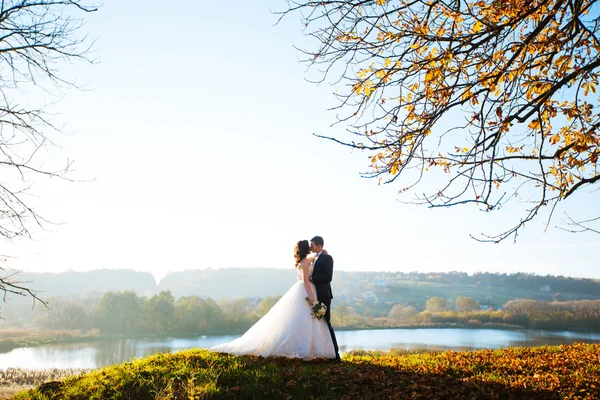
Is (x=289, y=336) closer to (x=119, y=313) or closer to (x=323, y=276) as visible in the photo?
(x=323, y=276)

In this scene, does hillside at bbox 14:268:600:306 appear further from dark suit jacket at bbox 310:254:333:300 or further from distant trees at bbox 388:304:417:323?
dark suit jacket at bbox 310:254:333:300

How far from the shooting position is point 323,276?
7.86 metres

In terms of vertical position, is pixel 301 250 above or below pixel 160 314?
above

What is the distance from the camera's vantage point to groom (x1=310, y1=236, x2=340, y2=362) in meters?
7.87

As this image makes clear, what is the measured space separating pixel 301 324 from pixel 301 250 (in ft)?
4.49

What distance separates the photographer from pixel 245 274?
11606 cm

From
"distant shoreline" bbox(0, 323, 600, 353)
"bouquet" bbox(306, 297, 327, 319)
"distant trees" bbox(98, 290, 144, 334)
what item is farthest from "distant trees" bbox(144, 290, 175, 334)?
"bouquet" bbox(306, 297, 327, 319)

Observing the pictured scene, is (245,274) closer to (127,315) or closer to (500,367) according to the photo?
(127,315)

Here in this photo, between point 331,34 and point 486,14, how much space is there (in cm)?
241

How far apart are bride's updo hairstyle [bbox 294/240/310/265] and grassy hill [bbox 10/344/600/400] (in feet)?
6.19

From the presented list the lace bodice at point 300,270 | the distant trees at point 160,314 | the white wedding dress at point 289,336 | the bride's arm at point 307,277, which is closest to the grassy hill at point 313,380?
the white wedding dress at point 289,336

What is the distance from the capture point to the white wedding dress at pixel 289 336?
748 centimetres

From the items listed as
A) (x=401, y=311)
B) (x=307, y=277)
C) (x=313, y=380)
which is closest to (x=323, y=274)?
(x=307, y=277)

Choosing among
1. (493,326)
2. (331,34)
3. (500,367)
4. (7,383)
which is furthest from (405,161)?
(493,326)
